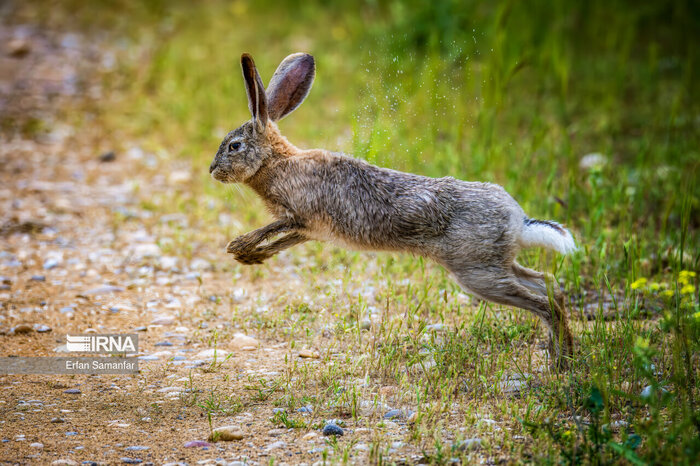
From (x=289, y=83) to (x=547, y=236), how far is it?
2071 mm

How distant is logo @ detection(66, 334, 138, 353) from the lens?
4980mm

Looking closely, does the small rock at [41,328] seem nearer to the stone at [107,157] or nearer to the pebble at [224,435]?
the pebble at [224,435]

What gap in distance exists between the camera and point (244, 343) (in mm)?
5086

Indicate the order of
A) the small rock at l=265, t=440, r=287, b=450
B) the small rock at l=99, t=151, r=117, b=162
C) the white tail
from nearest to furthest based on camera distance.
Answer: the small rock at l=265, t=440, r=287, b=450 < the white tail < the small rock at l=99, t=151, r=117, b=162

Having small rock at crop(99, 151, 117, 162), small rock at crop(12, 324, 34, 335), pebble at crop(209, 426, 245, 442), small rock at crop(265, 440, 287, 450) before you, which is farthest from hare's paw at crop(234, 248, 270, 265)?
small rock at crop(99, 151, 117, 162)

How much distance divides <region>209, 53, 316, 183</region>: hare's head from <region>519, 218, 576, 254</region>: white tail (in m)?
1.79

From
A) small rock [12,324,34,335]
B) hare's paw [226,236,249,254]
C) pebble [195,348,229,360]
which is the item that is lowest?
pebble [195,348,229,360]

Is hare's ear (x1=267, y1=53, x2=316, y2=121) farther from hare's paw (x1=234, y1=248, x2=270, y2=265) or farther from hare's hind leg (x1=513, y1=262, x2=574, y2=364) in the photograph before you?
→ hare's hind leg (x1=513, y1=262, x2=574, y2=364)

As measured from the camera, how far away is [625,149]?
838 centimetres

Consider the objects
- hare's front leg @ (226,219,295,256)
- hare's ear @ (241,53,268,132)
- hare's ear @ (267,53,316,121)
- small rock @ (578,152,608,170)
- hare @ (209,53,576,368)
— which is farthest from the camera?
small rock @ (578,152,608,170)

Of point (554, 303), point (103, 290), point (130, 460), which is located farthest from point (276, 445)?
point (103, 290)

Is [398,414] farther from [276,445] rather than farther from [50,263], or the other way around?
[50,263]

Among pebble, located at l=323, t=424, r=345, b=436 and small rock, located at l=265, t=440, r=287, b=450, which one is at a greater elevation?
pebble, located at l=323, t=424, r=345, b=436

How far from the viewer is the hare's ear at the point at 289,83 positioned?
17.0 feet
